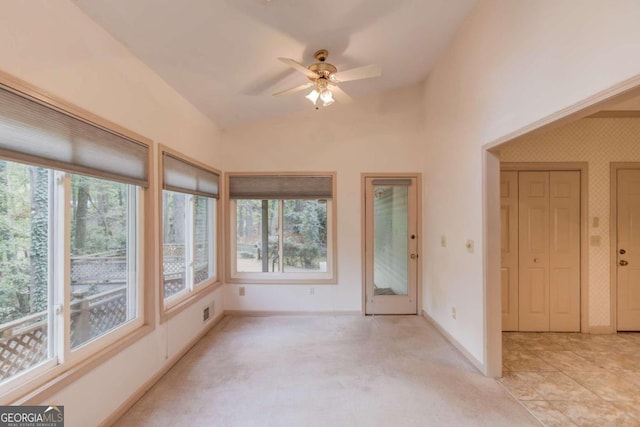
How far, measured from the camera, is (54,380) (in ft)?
5.01

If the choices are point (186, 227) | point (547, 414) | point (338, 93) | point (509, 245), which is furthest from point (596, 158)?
point (186, 227)

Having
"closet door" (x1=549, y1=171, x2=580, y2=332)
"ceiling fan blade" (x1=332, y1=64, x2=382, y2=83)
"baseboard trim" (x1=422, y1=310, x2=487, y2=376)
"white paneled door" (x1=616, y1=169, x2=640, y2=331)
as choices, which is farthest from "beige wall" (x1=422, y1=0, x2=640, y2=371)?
"white paneled door" (x1=616, y1=169, x2=640, y2=331)

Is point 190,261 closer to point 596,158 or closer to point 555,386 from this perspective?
point 555,386

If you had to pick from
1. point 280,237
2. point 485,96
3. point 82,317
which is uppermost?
point 485,96

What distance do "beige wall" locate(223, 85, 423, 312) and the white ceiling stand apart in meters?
0.60

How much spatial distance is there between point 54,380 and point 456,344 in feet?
10.9

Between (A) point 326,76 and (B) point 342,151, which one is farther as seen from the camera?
(B) point 342,151

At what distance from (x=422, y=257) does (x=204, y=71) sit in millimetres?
3528

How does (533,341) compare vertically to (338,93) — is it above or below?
below

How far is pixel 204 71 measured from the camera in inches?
98.4

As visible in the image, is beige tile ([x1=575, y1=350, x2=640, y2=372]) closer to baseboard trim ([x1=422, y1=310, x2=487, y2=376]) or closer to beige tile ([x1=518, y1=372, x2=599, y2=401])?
beige tile ([x1=518, y1=372, x2=599, y2=401])

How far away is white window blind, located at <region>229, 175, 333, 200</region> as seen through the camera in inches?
156

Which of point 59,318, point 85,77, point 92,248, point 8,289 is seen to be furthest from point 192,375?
point 85,77

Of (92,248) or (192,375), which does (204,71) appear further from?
(192,375)
